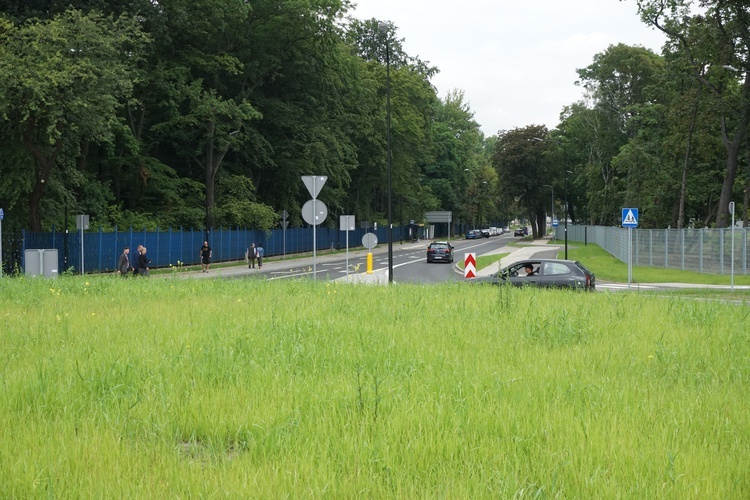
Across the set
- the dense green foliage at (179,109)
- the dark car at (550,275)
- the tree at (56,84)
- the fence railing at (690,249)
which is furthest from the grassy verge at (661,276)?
the tree at (56,84)

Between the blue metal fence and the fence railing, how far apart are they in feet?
76.5

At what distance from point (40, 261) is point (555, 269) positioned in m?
17.9

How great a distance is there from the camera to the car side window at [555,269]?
62.0 feet

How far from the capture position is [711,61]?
38.8 m

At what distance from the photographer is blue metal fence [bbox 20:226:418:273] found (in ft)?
112

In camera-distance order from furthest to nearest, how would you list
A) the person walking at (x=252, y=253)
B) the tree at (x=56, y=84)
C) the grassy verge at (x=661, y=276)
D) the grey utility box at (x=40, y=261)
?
the person walking at (x=252, y=253) < the grassy verge at (x=661, y=276) < the tree at (x=56, y=84) < the grey utility box at (x=40, y=261)

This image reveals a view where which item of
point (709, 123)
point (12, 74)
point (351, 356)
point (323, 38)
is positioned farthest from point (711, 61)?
point (351, 356)

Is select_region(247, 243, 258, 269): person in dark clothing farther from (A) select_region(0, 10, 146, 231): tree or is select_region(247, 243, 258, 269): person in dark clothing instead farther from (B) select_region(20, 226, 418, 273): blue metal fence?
(A) select_region(0, 10, 146, 231): tree

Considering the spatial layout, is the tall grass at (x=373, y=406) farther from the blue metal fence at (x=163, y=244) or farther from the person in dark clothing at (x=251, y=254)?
the person in dark clothing at (x=251, y=254)

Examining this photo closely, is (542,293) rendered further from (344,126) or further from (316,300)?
(344,126)

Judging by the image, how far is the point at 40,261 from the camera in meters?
25.8

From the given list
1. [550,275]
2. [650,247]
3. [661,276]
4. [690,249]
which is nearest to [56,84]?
[550,275]

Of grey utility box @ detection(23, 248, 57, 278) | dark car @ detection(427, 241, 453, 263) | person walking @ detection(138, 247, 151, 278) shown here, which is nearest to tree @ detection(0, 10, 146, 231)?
grey utility box @ detection(23, 248, 57, 278)

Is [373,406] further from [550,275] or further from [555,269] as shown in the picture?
[555,269]
